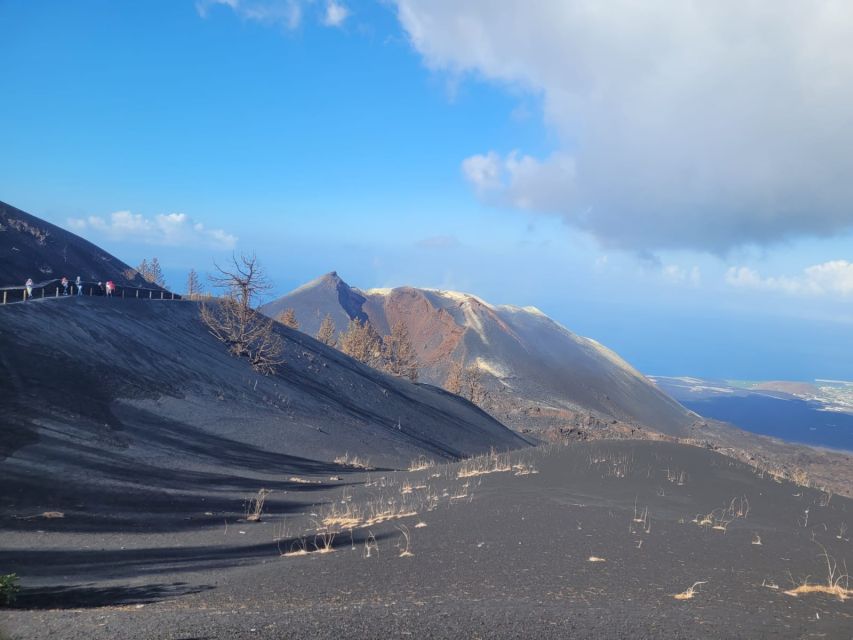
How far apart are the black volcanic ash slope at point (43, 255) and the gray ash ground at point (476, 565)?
119 ft

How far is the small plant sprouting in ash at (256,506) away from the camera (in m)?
13.1

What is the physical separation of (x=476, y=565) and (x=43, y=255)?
173ft

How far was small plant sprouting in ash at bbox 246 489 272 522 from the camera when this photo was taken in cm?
1315

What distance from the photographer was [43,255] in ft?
156

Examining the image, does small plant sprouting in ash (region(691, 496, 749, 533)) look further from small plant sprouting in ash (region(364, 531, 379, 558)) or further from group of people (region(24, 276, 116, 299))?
group of people (region(24, 276, 116, 299))

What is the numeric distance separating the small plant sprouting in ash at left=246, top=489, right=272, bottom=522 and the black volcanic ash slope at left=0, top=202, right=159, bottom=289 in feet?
106

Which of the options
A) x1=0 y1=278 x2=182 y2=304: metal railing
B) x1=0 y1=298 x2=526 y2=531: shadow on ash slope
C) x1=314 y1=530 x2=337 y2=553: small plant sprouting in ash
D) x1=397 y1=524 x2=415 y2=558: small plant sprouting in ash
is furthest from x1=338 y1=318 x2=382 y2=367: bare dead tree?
x1=397 y1=524 x2=415 y2=558: small plant sprouting in ash

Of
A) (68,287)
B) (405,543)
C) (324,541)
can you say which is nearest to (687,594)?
(405,543)

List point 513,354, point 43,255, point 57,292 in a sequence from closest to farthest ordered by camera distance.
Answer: point 57,292 < point 43,255 < point 513,354

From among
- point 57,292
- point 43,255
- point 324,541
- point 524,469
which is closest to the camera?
point 324,541

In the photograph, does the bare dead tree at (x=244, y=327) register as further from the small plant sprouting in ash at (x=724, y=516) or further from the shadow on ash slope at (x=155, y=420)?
the small plant sprouting in ash at (x=724, y=516)

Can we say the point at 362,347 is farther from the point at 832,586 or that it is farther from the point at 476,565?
the point at 832,586

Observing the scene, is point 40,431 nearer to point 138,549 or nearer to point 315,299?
point 138,549

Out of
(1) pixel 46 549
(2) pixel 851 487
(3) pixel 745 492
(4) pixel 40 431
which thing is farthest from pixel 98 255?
(2) pixel 851 487
